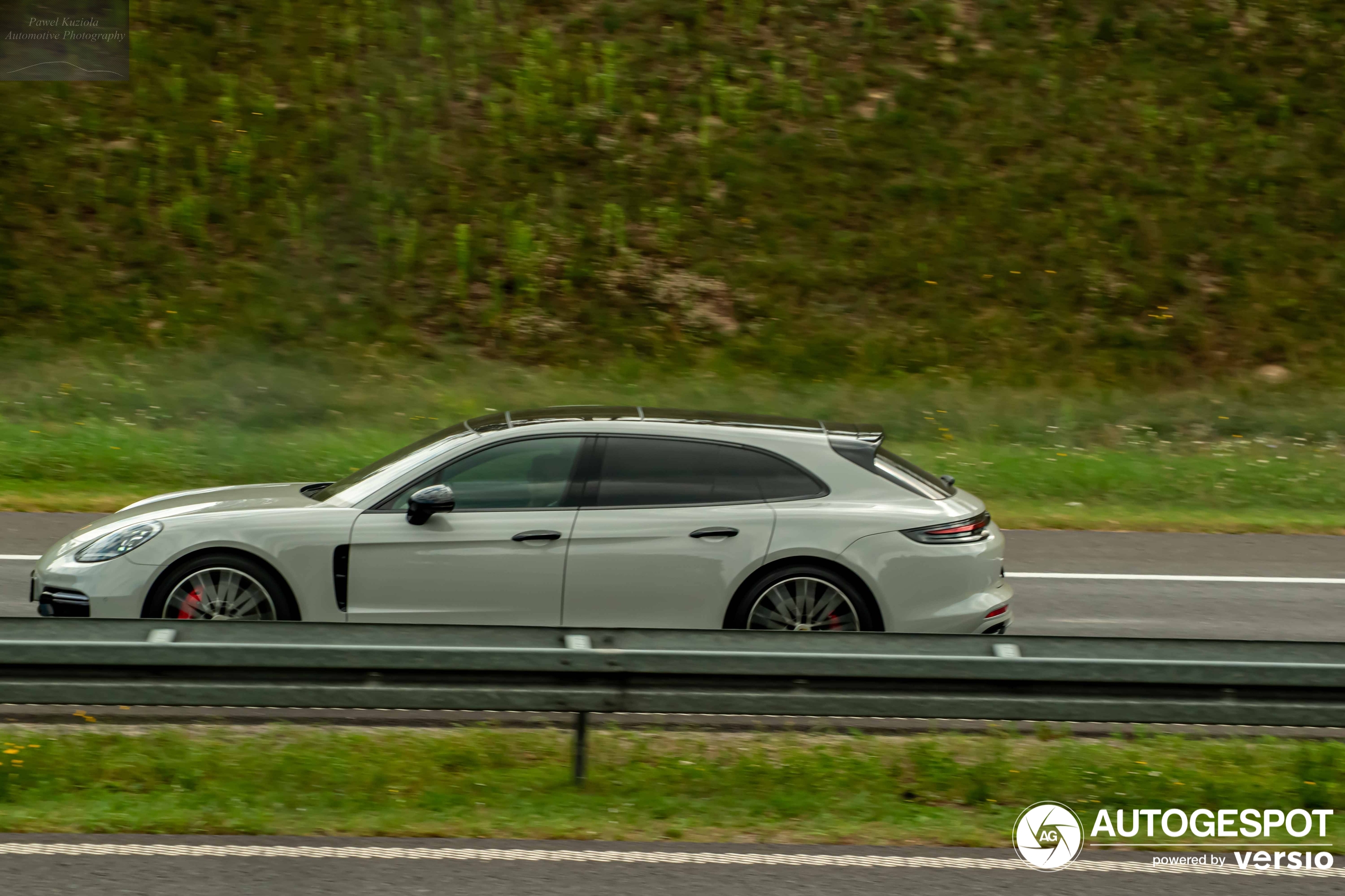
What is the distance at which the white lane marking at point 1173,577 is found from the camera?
11117 millimetres

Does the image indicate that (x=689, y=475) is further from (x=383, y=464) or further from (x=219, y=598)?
(x=219, y=598)

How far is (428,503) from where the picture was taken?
7141 mm

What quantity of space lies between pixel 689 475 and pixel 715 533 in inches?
16.0

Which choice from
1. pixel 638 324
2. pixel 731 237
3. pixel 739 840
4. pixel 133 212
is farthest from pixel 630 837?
pixel 133 212

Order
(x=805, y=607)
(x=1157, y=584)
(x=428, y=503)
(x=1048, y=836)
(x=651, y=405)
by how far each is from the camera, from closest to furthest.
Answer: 1. (x=1048, y=836)
2. (x=428, y=503)
3. (x=805, y=607)
4. (x=1157, y=584)
5. (x=651, y=405)

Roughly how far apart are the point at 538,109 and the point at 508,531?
19.4m

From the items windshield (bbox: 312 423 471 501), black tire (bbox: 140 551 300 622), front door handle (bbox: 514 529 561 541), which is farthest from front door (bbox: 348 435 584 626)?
windshield (bbox: 312 423 471 501)

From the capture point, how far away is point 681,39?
26984mm

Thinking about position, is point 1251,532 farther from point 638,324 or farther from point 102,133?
point 102,133

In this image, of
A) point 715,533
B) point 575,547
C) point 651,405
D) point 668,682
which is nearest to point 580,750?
point 668,682

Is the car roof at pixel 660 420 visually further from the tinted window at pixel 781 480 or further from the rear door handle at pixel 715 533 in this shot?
the rear door handle at pixel 715 533

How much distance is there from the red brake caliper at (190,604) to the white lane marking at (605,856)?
2279 millimetres

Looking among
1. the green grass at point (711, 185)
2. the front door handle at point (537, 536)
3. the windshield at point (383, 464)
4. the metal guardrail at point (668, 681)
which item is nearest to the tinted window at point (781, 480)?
the front door handle at point (537, 536)

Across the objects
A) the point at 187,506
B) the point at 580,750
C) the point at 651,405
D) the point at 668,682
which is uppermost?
the point at 651,405
